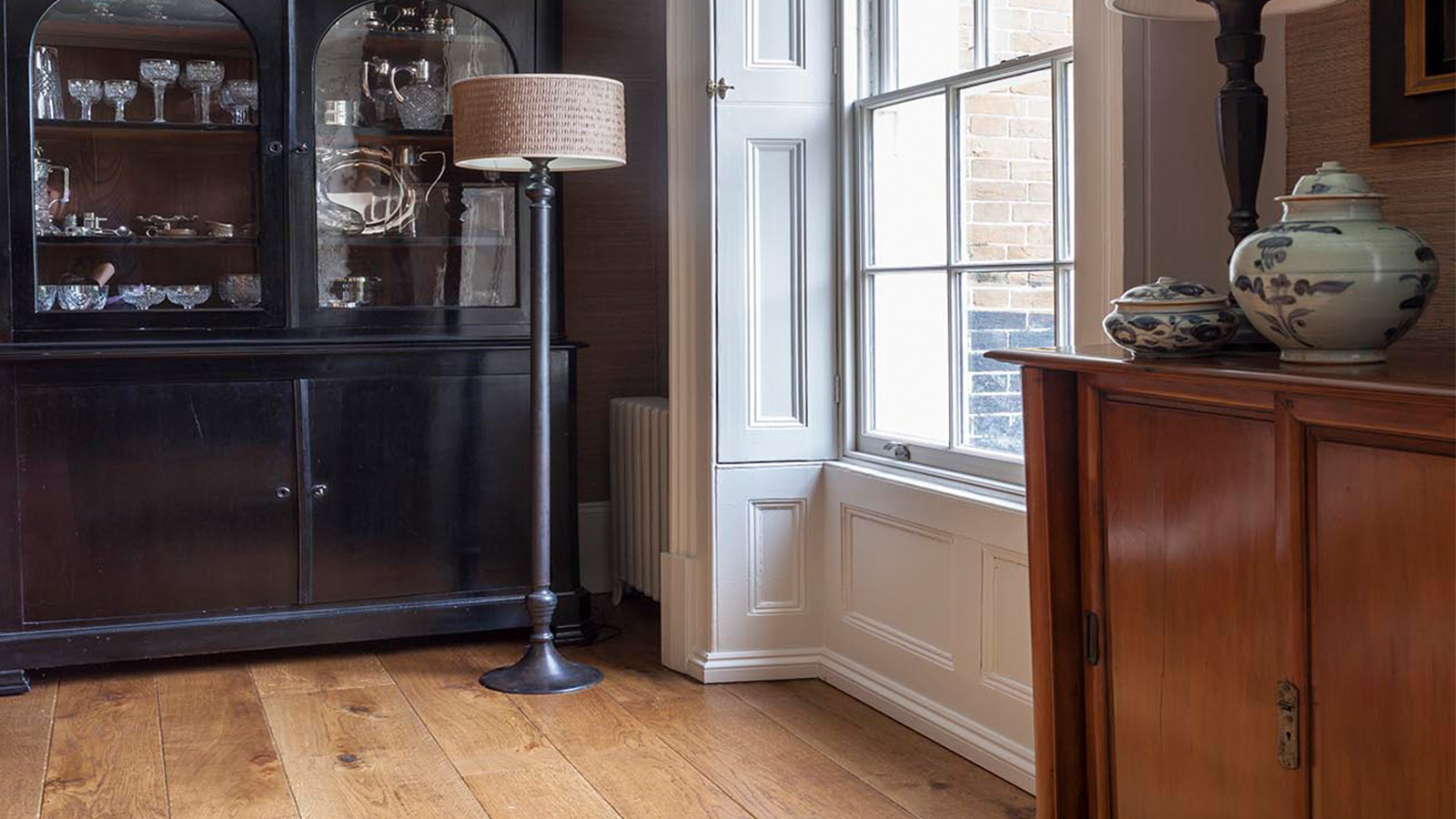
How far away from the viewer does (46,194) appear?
12.6 ft

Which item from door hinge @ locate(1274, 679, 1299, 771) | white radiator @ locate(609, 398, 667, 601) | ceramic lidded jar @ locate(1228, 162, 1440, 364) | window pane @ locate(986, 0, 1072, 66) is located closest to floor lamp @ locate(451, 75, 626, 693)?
white radiator @ locate(609, 398, 667, 601)

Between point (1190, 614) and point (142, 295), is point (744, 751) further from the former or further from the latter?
point (142, 295)

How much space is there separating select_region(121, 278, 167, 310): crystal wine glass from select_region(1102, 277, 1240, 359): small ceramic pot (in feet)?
9.43

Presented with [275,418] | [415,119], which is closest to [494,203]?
[415,119]

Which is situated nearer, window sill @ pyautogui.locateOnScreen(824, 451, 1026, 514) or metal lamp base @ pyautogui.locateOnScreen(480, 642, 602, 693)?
window sill @ pyautogui.locateOnScreen(824, 451, 1026, 514)

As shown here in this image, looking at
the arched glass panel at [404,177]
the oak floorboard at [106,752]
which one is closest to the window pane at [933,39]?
the arched glass panel at [404,177]

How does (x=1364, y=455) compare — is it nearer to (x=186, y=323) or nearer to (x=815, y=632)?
(x=815, y=632)

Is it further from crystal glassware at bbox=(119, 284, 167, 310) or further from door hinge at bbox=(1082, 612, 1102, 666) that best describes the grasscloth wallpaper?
crystal glassware at bbox=(119, 284, 167, 310)

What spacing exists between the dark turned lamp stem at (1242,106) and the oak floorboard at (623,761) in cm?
150

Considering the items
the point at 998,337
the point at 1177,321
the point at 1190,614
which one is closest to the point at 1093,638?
the point at 1190,614

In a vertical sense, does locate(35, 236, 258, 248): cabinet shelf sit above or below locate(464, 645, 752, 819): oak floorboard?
above

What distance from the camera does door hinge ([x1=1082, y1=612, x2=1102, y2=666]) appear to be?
1.99 m

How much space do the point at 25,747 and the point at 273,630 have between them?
78cm

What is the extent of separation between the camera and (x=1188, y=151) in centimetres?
253
